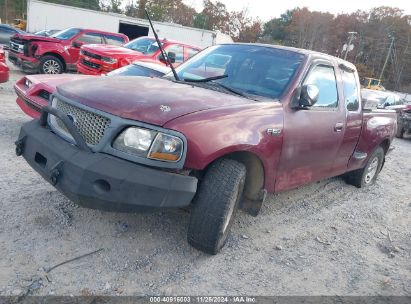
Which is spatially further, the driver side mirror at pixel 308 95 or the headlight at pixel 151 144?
the driver side mirror at pixel 308 95

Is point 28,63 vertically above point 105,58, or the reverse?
point 105,58

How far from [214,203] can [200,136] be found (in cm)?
53

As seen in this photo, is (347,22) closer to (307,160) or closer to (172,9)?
(172,9)

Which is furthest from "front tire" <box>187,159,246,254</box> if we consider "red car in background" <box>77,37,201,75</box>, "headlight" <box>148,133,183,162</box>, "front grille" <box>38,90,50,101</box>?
Result: "red car in background" <box>77,37,201,75</box>

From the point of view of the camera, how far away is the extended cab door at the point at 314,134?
11.5ft

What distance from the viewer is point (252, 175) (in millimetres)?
3426

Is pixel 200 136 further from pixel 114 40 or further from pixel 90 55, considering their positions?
pixel 114 40

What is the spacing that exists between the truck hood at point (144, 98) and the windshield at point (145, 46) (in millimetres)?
7625

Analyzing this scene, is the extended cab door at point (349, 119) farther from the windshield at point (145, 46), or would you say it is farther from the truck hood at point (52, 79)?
the windshield at point (145, 46)

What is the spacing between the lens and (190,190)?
2.67 m

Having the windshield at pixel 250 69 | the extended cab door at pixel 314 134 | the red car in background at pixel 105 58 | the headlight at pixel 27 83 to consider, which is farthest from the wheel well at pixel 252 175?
the red car in background at pixel 105 58

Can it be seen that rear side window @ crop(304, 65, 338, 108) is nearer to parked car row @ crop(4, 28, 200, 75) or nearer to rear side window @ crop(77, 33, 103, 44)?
parked car row @ crop(4, 28, 200, 75)

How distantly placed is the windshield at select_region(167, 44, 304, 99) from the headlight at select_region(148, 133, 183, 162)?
3.91 feet

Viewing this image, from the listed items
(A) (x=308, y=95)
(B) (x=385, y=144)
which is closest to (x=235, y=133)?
(A) (x=308, y=95)
